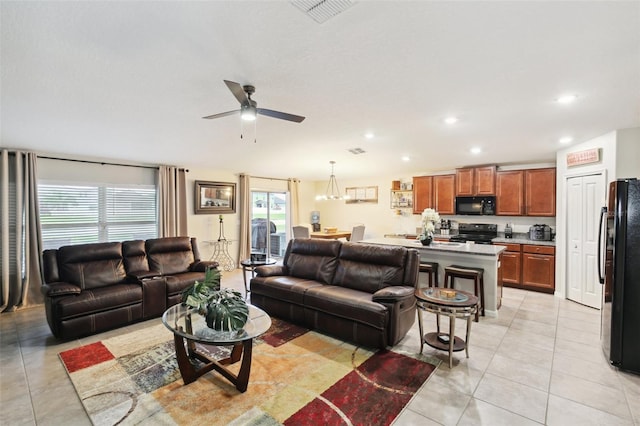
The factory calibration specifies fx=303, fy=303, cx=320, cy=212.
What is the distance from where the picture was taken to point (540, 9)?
1.62 meters

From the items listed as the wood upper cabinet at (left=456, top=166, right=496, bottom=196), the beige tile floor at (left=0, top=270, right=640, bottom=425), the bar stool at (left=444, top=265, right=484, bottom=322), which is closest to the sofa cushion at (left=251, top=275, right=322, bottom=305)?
the beige tile floor at (left=0, top=270, right=640, bottom=425)

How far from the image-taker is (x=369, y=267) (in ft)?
12.5

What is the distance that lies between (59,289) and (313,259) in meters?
2.99

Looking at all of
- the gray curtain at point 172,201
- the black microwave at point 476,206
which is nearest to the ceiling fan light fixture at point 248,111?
the gray curtain at point 172,201

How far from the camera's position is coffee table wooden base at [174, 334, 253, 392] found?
93.4 inches

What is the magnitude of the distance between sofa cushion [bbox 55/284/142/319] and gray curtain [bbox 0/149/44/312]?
1725 millimetres

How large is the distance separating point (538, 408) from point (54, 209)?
666 cm

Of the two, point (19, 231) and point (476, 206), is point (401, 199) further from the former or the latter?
point (19, 231)

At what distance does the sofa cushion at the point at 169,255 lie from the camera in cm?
458

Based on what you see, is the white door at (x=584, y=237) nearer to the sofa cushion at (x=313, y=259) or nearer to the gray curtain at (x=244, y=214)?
the sofa cushion at (x=313, y=259)

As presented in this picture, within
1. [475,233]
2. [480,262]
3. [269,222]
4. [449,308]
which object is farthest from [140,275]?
[475,233]

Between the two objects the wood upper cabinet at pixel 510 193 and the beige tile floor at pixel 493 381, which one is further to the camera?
the wood upper cabinet at pixel 510 193

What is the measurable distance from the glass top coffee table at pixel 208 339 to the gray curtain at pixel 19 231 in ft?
11.0

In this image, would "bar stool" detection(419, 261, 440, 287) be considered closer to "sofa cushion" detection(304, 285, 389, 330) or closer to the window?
"sofa cushion" detection(304, 285, 389, 330)
